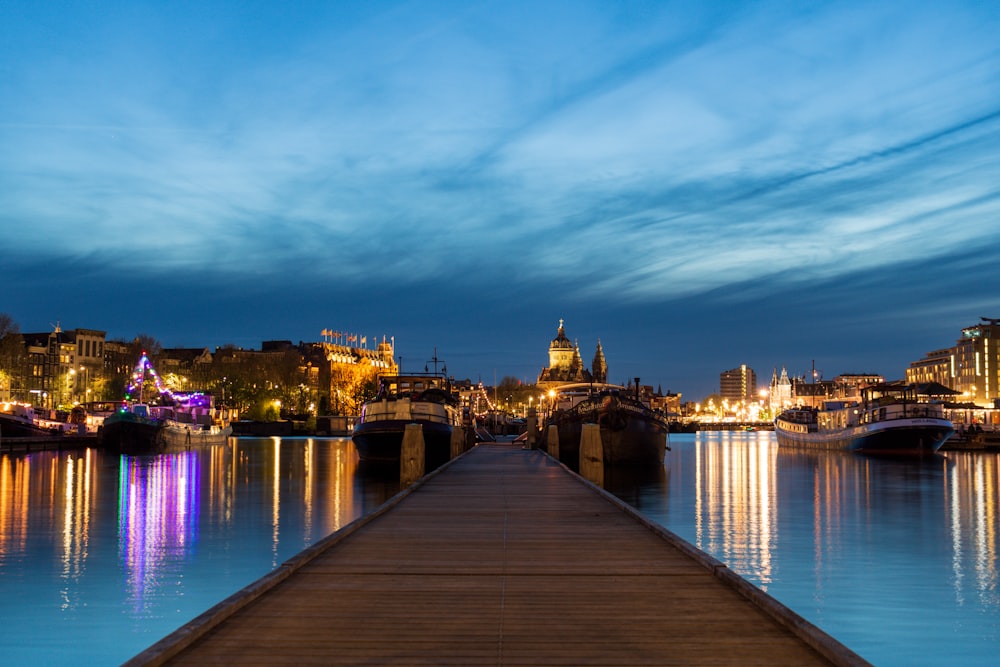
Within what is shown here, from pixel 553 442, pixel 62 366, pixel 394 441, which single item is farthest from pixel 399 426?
pixel 62 366

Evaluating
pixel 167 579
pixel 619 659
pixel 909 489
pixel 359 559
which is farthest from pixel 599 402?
pixel 619 659

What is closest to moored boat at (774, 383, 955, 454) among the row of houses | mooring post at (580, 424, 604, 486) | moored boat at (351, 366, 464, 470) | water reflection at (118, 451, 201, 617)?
moored boat at (351, 366, 464, 470)

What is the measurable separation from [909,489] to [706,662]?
151 ft

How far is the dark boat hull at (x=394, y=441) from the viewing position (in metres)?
63.5

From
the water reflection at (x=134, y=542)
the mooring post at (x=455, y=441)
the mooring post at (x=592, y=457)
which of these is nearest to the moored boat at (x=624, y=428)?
the mooring post at (x=455, y=441)

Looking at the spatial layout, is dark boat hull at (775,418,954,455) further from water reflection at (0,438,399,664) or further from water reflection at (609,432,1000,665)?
water reflection at (0,438,399,664)

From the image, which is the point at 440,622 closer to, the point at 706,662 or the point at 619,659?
the point at 619,659

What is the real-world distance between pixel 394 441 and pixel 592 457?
29628mm

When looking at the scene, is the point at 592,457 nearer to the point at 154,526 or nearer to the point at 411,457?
the point at 411,457

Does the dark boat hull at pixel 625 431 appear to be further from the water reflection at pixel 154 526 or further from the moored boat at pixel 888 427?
the moored boat at pixel 888 427

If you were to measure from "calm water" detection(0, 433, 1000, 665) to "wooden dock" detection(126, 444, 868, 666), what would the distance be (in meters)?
4.33

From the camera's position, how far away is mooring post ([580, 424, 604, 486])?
3697 centimetres

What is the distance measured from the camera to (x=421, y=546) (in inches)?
707

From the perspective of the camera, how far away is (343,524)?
36.2 meters
